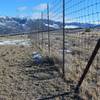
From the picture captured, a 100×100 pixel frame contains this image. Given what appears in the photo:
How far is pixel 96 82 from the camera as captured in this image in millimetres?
8664

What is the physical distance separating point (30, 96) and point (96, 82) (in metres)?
1.76

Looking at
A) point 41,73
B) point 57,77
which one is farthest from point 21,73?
point 57,77

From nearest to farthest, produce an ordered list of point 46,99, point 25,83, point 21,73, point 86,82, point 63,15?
point 46,99
point 86,82
point 25,83
point 63,15
point 21,73

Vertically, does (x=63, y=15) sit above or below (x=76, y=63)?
above

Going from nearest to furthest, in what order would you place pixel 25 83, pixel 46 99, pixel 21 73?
1. pixel 46 99
2. pixel 25 83
3. pixel 21 73

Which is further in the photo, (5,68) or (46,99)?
(5,68)

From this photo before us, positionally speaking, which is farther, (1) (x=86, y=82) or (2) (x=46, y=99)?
(1) (x=86, y=82)

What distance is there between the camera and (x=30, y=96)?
7934 mm

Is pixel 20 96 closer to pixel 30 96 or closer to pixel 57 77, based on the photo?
pixel 30 96

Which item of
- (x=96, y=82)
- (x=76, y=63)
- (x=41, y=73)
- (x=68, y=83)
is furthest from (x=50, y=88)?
(x=76, y=63)

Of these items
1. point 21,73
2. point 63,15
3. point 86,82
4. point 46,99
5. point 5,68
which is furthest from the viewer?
point 5,68

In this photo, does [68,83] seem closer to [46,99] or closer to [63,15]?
[46,99]

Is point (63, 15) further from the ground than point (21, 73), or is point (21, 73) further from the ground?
point (63, 15)

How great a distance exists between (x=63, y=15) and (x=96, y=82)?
2418 millimetres
